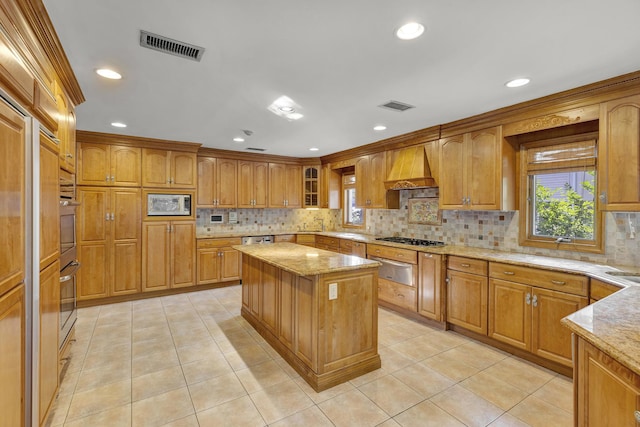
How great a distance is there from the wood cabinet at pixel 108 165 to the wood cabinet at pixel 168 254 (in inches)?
27.7

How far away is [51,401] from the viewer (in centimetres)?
185

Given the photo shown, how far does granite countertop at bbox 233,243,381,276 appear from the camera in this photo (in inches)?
93.4

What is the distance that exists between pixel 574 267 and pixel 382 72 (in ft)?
7.28

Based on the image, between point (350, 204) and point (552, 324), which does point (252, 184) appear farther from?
point (552, 324)

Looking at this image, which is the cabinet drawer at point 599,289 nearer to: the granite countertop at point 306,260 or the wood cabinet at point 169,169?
the granite countertop at point 306,260

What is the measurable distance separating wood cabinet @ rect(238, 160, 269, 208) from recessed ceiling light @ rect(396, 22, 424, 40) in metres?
4.15

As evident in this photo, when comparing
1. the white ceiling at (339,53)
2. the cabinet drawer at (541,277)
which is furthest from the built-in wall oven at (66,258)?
the cabinet drawer at (541,277)

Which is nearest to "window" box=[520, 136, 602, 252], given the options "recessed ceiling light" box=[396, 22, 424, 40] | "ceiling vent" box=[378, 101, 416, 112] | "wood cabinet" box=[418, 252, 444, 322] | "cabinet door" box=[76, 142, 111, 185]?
"wood cabinet" box=[418, 252, 444, 322]

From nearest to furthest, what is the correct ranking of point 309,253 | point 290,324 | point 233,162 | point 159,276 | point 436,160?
point 290,324 < point 309,253 < point 436,160 < point 159,276 < point 233,162

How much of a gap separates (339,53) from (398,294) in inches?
116

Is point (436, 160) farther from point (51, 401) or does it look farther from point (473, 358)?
point (51, 401)

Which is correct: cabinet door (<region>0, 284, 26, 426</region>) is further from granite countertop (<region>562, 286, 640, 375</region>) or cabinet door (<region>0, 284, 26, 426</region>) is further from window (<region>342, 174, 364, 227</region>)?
window (<region>342, 174, 364, 227</region>)

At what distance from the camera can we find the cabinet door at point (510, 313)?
107 inches

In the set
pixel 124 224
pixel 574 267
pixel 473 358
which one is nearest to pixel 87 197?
pixel 124 224
